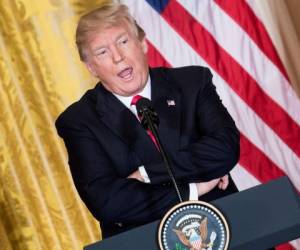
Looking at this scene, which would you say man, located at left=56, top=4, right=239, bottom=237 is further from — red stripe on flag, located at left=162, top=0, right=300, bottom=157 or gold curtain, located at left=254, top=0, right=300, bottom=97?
gold curtain, located at left=254, top=0, right=300, bottom=97

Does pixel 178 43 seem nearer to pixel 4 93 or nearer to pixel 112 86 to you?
pixel 112 86

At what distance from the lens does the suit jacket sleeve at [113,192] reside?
7.29 feet

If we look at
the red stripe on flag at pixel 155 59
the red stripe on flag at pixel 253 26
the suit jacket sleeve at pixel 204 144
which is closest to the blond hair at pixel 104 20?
the suit jacket sleeve at pixel 204 144

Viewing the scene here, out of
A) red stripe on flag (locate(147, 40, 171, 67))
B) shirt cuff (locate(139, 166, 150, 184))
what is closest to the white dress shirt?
shirt cuff (locate(139, 166, 150, 184))

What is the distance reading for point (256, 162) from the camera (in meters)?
2.99

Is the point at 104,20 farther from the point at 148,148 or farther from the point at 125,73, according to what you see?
the point at 148,148

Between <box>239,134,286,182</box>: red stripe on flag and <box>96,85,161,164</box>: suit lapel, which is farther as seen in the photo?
<box>239,134,286,182</box>: red stripe on flag

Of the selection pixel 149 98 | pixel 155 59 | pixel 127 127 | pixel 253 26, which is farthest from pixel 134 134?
pixel 253 26

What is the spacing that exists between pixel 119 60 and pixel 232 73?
0.76 metres

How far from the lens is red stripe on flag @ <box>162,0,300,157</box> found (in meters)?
2.98

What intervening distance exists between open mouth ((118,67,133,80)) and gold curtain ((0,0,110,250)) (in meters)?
0.50

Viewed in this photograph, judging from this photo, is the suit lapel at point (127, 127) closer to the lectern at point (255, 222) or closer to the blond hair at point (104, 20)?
the blond hair at point (104, 20)

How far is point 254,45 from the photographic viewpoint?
298 cm

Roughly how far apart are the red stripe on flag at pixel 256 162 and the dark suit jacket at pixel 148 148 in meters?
0.56
